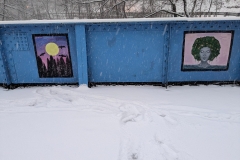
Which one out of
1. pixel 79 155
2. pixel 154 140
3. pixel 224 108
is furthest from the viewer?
pixel 224 108

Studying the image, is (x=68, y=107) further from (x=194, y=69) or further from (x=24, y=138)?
(x=194, y=69)

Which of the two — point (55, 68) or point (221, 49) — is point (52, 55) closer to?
point (55, 68)

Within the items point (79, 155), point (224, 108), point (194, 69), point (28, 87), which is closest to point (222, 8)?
point (194, 69)

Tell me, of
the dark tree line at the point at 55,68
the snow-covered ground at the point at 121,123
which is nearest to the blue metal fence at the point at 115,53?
the dark tree line at the point at 55,68

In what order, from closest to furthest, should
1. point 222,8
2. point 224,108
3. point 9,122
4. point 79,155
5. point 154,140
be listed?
point 79,155
point 154,140
point 9,122
point 224,108
point 222,8

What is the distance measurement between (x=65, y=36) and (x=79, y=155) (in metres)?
3.58

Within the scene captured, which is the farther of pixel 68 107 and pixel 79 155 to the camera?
pixel 68 107

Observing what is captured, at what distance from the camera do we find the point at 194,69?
18.9 feet

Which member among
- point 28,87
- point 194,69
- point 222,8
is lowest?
point 28,87

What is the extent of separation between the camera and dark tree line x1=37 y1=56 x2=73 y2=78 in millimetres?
5785

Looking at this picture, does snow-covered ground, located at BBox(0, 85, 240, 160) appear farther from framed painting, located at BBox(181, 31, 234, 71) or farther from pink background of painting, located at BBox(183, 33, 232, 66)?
pink background of painting, located at BBox(183, 33, 232, 66)

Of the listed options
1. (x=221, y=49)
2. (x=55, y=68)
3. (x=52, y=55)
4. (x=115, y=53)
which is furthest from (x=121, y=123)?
(x=221, y=49)

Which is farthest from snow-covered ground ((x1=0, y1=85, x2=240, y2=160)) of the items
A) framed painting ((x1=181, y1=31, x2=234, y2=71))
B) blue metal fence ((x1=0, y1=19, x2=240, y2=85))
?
framed painting ((x1=181, y1=31, x2=234, y2=71))

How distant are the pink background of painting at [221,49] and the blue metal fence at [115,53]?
26mm
